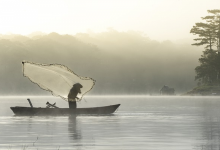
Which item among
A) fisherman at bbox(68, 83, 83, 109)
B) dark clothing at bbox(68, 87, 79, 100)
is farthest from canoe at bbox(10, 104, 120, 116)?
dark clothing at bbox(68, 87, 79, 100)

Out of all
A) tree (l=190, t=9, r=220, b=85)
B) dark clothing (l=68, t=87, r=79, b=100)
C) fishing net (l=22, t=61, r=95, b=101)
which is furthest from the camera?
tree (l=190, t=9, r=220, b=85)

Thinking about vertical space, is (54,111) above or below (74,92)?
below

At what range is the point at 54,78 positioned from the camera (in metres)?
58.0

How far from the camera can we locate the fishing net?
56.0 metres

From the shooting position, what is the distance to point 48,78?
57.4 meters

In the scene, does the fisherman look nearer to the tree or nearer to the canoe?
the canoe

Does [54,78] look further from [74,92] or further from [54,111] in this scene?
[54,111]

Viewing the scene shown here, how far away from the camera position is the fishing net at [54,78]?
56.0 meters

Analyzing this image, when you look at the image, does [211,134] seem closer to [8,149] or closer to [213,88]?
[8,149]

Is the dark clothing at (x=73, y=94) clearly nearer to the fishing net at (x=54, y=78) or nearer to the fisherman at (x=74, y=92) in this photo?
the fisherman at (x=74, y=92)

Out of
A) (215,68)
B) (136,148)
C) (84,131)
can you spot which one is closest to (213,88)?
(215,68)

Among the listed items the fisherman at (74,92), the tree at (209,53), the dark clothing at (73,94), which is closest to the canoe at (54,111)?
the fisherman at (74,92)

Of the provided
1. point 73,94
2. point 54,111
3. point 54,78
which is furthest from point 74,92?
point 54,111

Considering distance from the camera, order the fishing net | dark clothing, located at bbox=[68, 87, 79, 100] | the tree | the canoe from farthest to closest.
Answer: the tree < the canoe < dark clothing, located at bbox=[68, 87, 79, 100] < the fishing net
